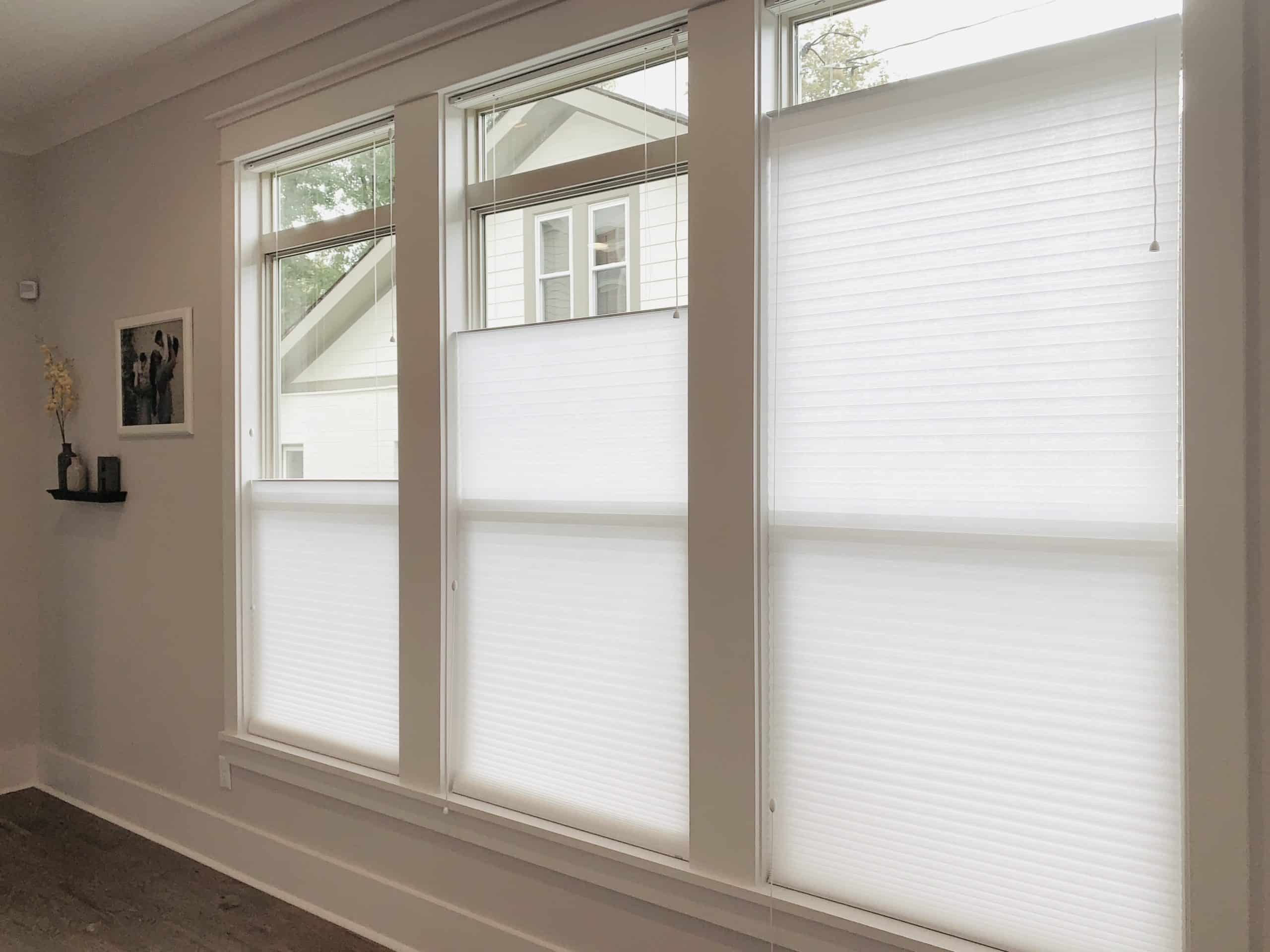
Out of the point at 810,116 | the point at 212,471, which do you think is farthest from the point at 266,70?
the point at 810,116

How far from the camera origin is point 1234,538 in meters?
1.60

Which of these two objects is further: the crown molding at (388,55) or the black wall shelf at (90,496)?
the black wall shelf at (90,496)

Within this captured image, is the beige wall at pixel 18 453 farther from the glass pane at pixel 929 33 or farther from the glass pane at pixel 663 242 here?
the glass pane at pixel 929 33

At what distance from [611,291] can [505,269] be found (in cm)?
41

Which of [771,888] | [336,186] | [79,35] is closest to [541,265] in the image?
[336,186]

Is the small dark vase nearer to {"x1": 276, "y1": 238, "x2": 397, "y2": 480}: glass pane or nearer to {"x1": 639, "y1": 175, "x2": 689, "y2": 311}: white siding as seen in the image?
{"x1": 276, "y1": 238, "x2": 397, "y2": 480}: glass pane

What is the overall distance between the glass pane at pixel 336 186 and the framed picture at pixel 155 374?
1.86ft

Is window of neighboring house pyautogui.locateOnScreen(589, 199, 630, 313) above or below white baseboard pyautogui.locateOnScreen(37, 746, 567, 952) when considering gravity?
above

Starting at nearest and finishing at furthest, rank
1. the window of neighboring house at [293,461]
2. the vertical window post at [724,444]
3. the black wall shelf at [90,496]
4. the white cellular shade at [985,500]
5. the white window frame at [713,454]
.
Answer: the white window frame at [713,454] → the white cellular shade at [985,500] → the vertical window post at [724,444] → the window of neighboring house at [293,461] → the black wall shelf at [90,496]

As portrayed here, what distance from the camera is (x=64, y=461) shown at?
3949 millimetres

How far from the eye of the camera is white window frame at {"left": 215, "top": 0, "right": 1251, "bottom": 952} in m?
1.61

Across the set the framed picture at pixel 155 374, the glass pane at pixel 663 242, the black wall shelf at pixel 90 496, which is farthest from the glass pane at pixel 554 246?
the black wall shelf at pixel 90 496

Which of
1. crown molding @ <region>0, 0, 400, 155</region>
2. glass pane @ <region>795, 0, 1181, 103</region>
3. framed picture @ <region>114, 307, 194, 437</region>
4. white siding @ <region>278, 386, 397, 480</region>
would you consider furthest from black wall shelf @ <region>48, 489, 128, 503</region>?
glass pane @ <region>795, 0, 1181, 103</region>

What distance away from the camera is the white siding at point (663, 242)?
2350 millimetres
